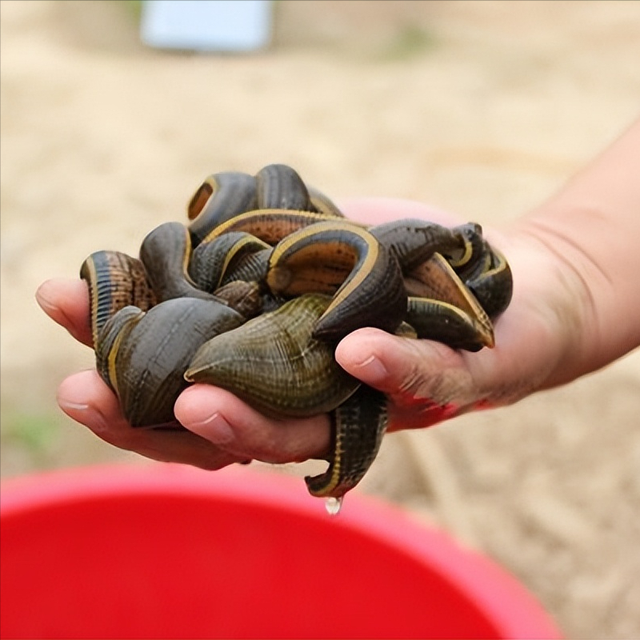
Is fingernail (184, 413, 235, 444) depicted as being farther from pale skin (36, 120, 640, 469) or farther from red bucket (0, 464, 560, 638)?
red bucket (0, 464, 560, 638)

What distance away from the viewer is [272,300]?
104 centimetres

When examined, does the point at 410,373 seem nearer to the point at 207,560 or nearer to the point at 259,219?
the point at 259,219

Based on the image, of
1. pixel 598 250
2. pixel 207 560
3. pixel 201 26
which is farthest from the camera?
pixel 201 26

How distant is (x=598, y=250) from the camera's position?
4.49ft

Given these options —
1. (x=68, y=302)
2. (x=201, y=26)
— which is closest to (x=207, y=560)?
(x=68, y=302)

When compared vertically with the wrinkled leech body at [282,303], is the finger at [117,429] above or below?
below

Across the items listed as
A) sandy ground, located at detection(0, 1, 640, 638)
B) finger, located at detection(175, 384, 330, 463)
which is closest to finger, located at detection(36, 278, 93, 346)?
finger, located at detection(175, 384, 330, 463)

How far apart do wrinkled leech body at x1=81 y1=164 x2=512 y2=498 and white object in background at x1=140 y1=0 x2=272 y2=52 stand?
8.32ft

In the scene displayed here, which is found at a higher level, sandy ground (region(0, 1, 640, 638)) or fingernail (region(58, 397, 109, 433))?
fingernail (region(58, 397, 109, 433))

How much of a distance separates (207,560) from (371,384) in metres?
0.70

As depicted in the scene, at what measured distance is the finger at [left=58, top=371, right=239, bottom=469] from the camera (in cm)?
98

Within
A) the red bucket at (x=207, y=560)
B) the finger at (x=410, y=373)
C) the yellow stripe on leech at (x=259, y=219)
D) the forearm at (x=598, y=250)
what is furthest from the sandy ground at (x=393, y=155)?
the yellow stripe on leech at (x=259, y=219)

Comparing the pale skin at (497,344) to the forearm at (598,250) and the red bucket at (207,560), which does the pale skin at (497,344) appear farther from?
the red bucket at (207,560)

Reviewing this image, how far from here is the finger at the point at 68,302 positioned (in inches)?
42.5
